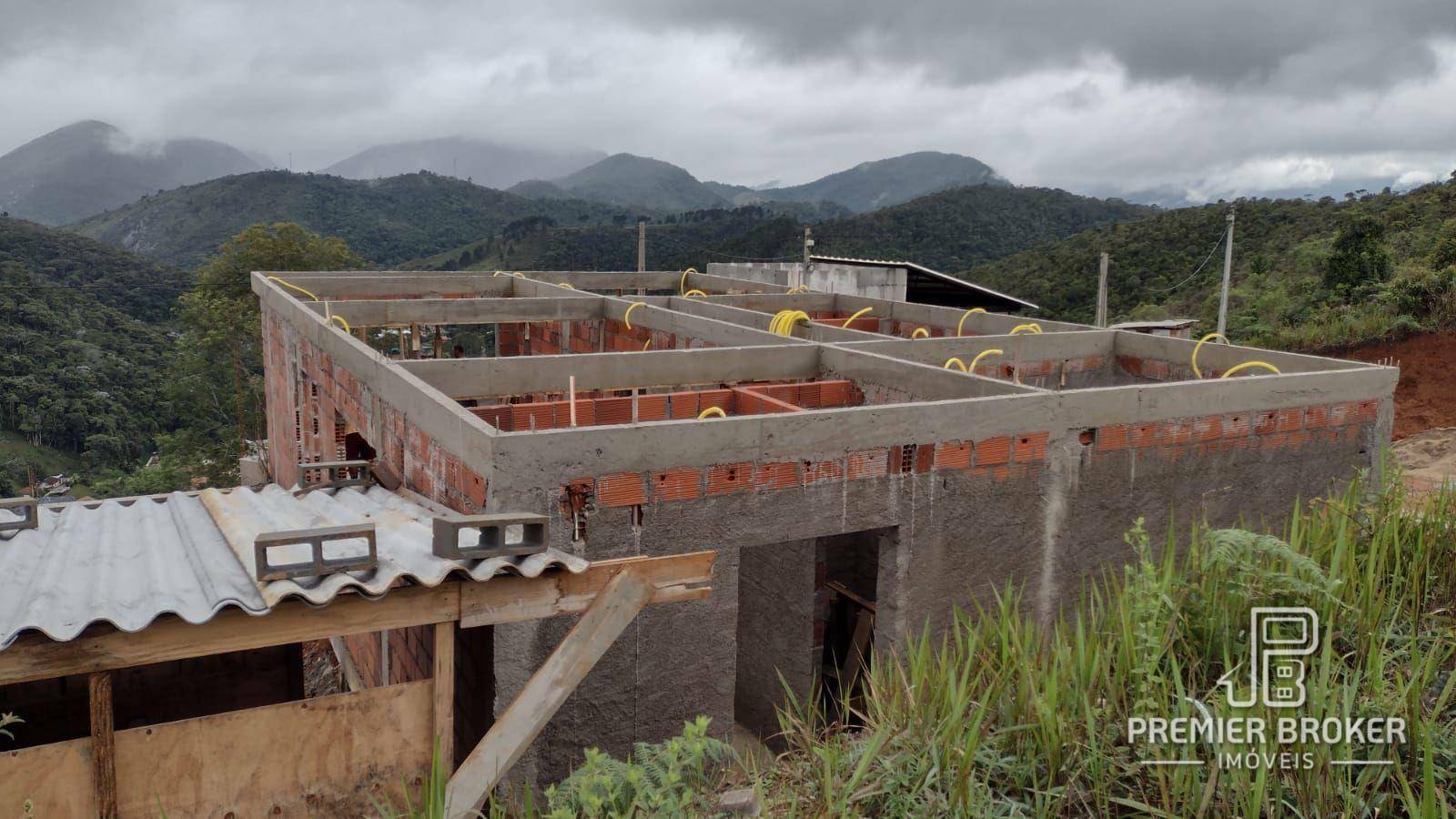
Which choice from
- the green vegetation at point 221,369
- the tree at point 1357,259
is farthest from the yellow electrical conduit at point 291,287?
the tree at point 1357,259

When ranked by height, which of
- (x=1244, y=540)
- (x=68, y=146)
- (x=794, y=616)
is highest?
(x=68, y=146)

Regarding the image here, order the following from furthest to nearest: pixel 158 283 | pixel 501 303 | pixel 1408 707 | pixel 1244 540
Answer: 1. pixel 158 283
2. pixel 501 303
3. pixel 1244 540
4. pixel 1408 707

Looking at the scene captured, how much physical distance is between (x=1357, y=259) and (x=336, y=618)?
82.6 feet

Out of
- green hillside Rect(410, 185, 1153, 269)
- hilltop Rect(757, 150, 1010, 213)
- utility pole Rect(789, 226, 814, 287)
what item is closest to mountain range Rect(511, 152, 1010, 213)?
hilltop Rect(757, 150, 1010, 213)

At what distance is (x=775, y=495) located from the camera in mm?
5738

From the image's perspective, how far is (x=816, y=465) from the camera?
229 inches

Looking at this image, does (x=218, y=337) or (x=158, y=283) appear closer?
(x=218, y=337)

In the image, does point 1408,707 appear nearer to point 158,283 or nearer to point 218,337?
point 218,337

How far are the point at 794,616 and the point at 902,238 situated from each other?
154 ft

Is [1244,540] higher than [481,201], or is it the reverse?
[481,201]

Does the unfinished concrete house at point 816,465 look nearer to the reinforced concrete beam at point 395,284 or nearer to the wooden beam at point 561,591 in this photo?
the wooden beam at point 561,591

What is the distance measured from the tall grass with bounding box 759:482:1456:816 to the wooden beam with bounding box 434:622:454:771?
55.8 inches

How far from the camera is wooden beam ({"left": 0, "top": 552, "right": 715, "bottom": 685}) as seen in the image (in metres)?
3.35

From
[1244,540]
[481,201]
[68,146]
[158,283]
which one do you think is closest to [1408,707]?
[1244,540]
